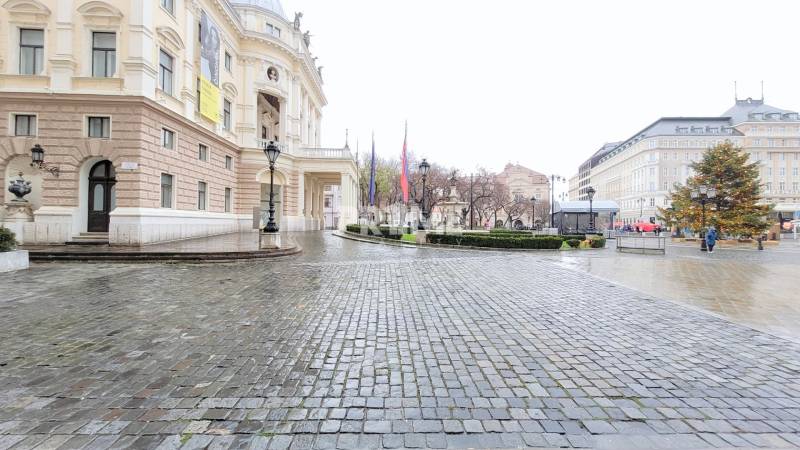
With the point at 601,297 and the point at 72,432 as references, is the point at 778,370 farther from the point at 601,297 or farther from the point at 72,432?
the point at 72,432

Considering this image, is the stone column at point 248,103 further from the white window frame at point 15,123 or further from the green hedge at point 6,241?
the green hedge at point 6,241

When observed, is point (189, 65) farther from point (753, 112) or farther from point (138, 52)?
point (753, 112)

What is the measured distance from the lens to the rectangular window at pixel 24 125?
15898mm

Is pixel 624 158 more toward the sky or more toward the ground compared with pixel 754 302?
more toward the sky

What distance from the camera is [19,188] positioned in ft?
50.1

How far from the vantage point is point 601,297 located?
7629 mm

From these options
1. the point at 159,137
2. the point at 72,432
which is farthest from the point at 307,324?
the point at 159,137

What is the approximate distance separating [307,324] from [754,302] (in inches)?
352

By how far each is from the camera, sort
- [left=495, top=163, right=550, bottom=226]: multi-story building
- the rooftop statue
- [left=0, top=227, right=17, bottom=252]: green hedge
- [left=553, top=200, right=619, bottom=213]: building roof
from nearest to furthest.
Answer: [left=0, top=227, right=17, bottom=252]: green hedge → the rooftop statue → [left=553, top=200, right=619, bottom=213]: building roof → [left=495, top=163, right=550, bottom=226]: multi-story building

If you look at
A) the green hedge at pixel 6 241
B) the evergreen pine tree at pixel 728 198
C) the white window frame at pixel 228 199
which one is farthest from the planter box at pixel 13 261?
the evergreen pine tree at pixel 728 198

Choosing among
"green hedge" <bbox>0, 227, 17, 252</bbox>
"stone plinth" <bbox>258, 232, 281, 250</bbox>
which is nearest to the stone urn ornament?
"green hedge" <bbox>0, 227, 17, 252</bbox>

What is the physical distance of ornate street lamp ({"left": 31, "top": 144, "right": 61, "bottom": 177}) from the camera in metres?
15.2

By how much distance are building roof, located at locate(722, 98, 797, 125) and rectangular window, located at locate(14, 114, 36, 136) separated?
107 metres

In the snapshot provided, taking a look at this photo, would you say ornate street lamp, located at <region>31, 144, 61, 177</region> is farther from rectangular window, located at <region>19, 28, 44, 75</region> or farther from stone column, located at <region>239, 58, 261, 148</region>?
stone column, located at <region>239, 58, 261, 148</region>
